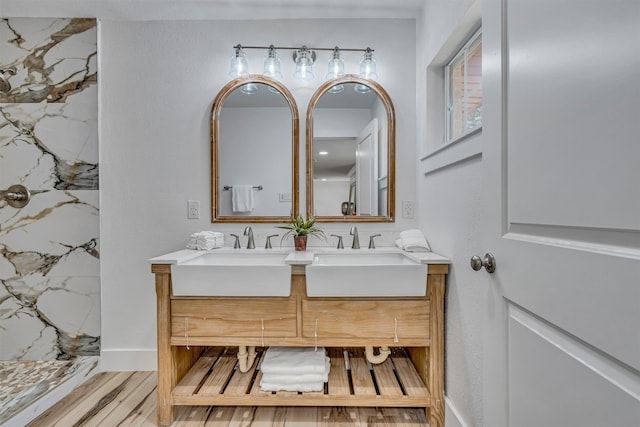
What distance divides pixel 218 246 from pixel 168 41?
1.34m

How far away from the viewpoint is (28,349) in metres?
2.11

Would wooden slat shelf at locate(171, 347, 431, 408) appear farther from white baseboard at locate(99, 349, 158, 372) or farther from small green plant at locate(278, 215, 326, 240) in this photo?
small green plant at locate(278, 215, 326, 240)

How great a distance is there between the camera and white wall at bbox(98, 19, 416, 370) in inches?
82.0

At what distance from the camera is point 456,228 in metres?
1.45

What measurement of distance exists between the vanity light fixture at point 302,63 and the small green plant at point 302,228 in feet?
2.93

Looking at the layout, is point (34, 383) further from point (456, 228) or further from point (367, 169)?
point (456, 228)

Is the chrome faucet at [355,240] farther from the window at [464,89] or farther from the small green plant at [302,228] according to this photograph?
the window at [464,89]

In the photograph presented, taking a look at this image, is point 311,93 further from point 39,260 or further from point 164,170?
point 39,260

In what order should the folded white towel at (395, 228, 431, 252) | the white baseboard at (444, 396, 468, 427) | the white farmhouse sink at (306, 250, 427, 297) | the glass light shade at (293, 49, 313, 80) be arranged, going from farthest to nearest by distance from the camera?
the glass light shade at (293, 49, 313, 80) < the folded white towel at (395, 228, 431, 252) < the white farmhouse sink at (306, 250, 427, 297) < the white baseboard at (444, 396, 468, 427)

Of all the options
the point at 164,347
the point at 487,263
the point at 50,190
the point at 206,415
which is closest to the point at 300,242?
the point at 164,347

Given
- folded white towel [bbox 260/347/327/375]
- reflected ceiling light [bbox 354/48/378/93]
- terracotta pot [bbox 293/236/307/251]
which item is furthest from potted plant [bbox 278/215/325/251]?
reflected ceiling light [bbox 354/48/378/93]

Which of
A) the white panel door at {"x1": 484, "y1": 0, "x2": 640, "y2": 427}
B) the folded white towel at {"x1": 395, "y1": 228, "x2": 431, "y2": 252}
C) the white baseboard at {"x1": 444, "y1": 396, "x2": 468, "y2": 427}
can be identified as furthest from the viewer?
the folded white towel at {"x1": 395, "y1": 228, "x2": 431, "y2": 252}

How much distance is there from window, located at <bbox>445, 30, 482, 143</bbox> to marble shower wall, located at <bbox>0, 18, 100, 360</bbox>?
2.16 meters

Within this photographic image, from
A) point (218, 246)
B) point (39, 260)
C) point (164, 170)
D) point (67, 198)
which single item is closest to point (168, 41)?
point (164, 170)
